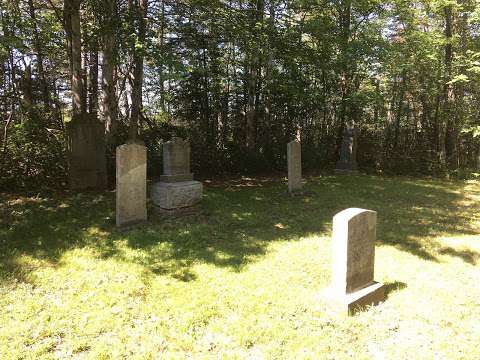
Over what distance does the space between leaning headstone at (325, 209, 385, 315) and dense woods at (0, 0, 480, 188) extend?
16.5 feet

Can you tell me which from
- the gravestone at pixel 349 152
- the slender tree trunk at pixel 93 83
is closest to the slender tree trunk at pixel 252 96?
the gravestone at pixel 349 152

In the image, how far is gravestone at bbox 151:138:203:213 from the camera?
752 cm

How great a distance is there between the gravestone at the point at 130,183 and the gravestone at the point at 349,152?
970 centimetres

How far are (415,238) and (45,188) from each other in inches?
344

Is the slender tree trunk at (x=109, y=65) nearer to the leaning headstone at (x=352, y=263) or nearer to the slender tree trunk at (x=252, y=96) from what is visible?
the slender tree trunk at (x=252, y=96)

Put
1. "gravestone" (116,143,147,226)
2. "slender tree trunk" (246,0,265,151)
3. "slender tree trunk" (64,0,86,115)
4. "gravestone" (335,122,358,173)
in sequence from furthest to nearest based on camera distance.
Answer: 1. "gravestone" (335,122,358,173)
2. "slender tree trunk" (246,0,265,151)
3. "slender tree trunk" (64,0,86,115)
4. "gravestone" (116,143,147,226)

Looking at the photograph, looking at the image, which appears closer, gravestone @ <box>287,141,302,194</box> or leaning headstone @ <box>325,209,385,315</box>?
leaning headstone @ <box>325,209,385,315</box>

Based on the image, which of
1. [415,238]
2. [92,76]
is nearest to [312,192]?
[415,238]

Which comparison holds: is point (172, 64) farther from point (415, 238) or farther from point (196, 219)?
point (415, 238)

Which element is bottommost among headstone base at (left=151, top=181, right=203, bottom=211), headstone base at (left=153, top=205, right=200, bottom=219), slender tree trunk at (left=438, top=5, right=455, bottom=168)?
headstone base at (left=153, top=205, right=200, bottom=219)

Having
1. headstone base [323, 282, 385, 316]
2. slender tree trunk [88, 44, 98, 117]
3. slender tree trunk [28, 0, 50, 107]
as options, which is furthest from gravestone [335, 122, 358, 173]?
slender tree trunk [28, 0, 50, 107]

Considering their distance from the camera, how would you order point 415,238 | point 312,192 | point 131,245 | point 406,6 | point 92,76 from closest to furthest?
point 131,245
point 415,238
point 312,192
point 406,6
point 92,76

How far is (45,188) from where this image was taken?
9.26m

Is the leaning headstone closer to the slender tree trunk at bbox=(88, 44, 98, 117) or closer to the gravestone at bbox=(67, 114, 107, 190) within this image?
the gravestone at bbox=(67, 114, 107, 190)
